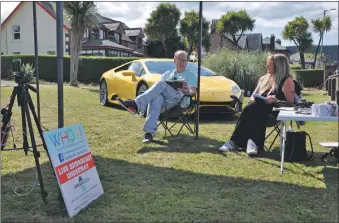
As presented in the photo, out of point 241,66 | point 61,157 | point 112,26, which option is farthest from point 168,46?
point 61,157

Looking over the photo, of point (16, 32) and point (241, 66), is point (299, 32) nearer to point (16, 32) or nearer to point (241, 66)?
point (241, 66)

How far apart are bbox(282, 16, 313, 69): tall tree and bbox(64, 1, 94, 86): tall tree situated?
781 inches

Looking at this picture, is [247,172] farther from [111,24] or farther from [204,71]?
[111,24]

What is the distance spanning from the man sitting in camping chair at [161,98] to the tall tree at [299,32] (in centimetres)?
2773

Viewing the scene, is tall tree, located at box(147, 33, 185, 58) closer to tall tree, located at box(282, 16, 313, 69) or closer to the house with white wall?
tall tree, located at box(282, 16, 313, 69)

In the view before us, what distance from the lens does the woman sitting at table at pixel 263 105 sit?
4055 millimetres

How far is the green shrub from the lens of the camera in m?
12.6

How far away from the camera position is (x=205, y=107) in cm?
646

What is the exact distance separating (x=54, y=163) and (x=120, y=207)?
548 mm

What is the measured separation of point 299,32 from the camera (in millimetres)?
31984

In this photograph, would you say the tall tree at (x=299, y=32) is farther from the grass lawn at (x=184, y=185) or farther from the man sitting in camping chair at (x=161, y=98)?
the grass lawn at (x=184, y=185)

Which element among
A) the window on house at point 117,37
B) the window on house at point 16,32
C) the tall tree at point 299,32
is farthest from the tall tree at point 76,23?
the window on house at point 117,37

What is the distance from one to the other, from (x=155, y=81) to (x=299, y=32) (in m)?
28.5

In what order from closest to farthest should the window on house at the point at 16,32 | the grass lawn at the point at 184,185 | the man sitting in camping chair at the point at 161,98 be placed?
the grass lawn at the point at 184,185 → the man sitting in camping chair at the point at 161,98 → the window on house at the point at 16,32
